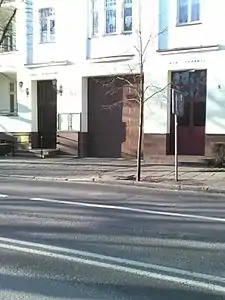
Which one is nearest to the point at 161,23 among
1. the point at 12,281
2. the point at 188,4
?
the point at 188,4

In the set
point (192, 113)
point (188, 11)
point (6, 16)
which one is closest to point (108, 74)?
point (192, 113)

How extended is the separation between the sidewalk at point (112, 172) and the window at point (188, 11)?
19.1ft

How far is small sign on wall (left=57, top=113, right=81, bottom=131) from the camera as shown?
22.7 m

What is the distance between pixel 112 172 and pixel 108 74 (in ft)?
20.3

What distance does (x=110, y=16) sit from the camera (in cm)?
2180

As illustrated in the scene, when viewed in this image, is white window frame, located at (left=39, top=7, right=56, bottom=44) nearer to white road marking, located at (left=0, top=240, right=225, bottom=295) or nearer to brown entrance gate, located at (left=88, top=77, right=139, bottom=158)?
brown entrance gate, located at (left=88, top=77, right=139, bottom=158)

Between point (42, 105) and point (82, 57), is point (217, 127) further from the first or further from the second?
point (42, 105)

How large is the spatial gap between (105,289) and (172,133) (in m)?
15.5

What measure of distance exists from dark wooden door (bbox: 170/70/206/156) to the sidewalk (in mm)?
1824

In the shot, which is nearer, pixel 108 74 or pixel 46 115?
pixel 108 74

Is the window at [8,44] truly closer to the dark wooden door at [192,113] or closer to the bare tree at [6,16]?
the bare tree at [6,16]

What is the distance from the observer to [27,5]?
24203mm

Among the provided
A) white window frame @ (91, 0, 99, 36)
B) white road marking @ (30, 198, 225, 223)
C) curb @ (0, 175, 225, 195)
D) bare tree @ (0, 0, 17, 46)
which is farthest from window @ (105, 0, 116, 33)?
white road marking @ (30, 198, 225, 223)

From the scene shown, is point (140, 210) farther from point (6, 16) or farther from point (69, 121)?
point (6, 16)
